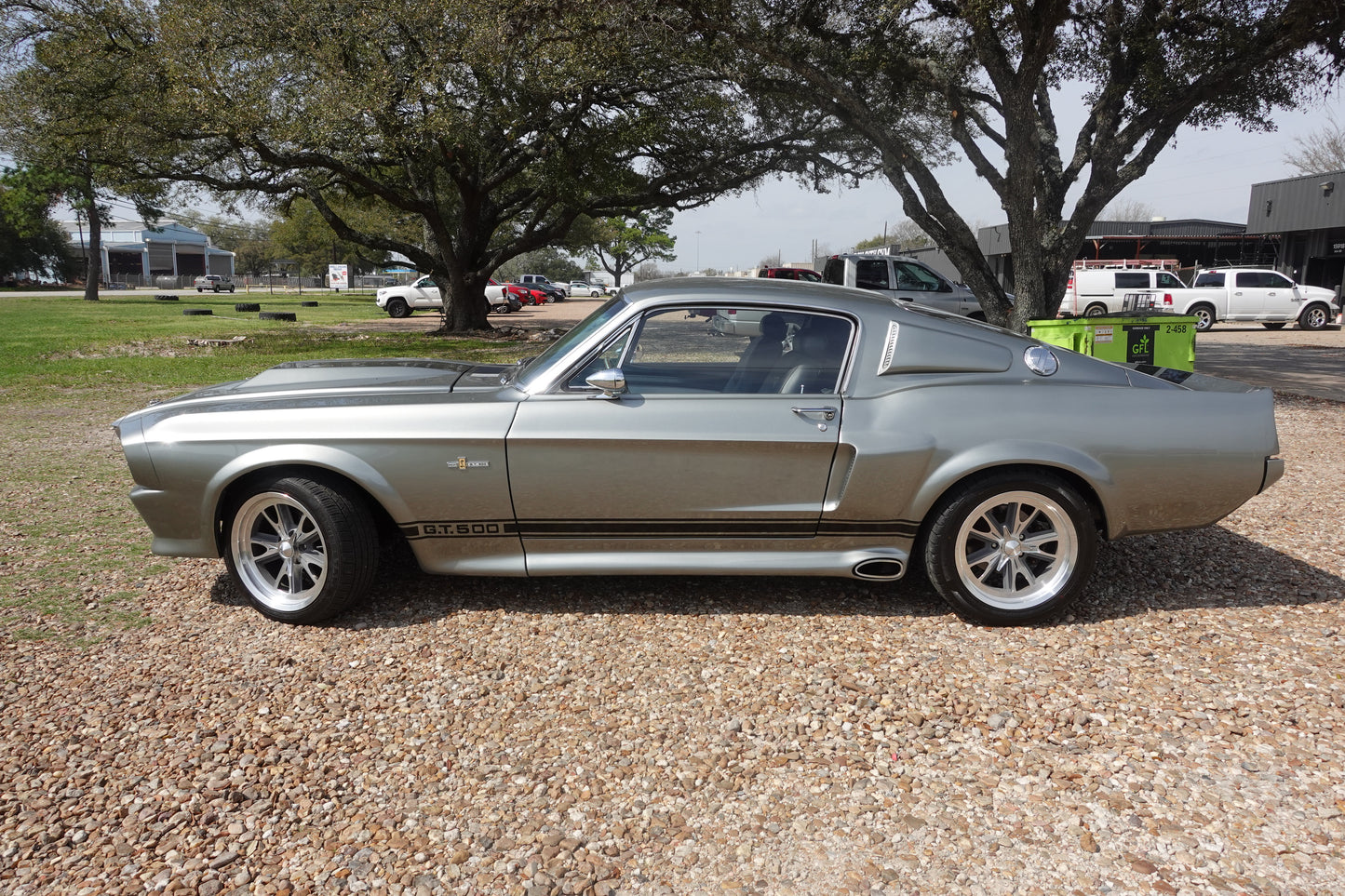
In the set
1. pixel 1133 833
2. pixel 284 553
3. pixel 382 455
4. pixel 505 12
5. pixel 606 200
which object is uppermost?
pixel 505 12

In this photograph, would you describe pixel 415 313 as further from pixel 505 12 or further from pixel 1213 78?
pixel 1213 78

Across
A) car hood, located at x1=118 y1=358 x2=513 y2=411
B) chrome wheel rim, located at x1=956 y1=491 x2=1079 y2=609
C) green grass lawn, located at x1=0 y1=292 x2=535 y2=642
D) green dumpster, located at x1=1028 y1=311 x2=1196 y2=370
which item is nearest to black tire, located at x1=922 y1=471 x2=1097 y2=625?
chrome wheel rim, located at x1=956 y1=491 x2=1079 y2=609

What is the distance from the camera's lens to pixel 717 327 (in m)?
4.18

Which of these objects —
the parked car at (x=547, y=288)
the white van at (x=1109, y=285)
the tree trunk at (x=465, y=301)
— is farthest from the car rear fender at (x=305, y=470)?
the parked car at (x=547, y=288)

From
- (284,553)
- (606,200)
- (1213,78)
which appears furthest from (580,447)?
(606,200)

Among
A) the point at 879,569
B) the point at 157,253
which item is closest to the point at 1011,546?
the point at 879,569

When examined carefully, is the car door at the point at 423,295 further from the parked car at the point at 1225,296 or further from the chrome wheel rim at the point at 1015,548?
the chrome wheel rim at the point at 1015,548

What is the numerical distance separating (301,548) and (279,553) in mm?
93

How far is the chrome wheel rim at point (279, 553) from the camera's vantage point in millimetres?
3893

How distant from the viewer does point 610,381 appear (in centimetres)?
380

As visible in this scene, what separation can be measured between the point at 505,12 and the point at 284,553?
38.6 feet

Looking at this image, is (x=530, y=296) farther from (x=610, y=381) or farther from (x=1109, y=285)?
(x=610, y=381)

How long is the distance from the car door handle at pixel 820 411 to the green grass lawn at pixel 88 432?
3024mm

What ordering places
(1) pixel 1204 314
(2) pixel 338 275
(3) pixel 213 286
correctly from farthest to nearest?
(3) pixel 213 286 → (2) pixel 338 275 → (1) pixel 1204 314
